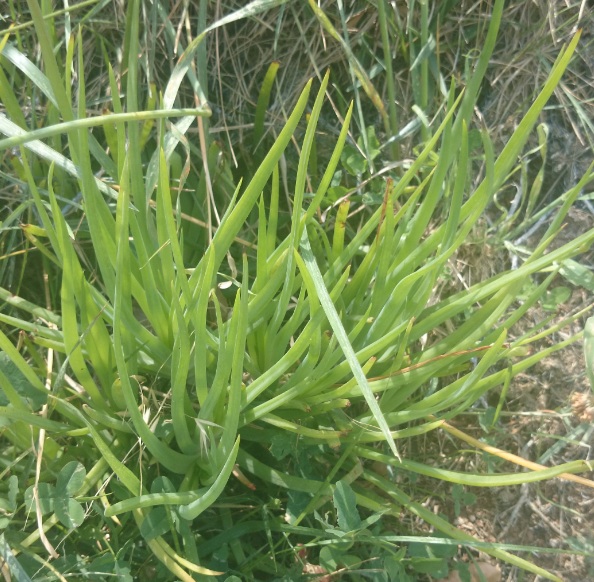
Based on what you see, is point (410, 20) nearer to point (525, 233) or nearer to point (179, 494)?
point (525, 233)

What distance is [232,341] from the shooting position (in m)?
0.66

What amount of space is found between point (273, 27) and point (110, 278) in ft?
1.84

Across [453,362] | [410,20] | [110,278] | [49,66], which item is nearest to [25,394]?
[110,278]

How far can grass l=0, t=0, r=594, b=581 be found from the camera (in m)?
0.68

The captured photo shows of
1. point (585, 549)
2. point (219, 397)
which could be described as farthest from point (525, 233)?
point (219, 397)

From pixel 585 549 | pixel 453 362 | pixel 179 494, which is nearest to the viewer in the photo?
pixel 179 494

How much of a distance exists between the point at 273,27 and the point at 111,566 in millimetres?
834

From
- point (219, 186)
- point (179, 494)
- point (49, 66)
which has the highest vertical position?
point (49, 66)

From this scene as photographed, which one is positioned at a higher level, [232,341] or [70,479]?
[232,341]

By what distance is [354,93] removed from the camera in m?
1.08

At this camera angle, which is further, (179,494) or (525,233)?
(525,233)

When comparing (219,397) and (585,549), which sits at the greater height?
(219,397)

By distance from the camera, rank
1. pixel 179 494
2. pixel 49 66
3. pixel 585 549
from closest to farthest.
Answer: pixel 49 66, pixel 179 494, pixel 585 549

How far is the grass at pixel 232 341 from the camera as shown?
2.24 feet
